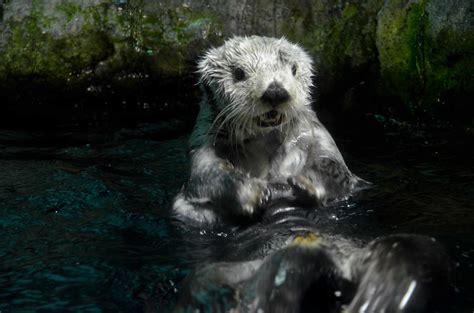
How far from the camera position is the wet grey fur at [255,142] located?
429 centimetres

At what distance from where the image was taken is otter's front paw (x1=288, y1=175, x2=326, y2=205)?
4.37 meters

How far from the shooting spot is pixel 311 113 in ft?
15.9

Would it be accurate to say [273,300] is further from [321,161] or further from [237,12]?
[237,12]

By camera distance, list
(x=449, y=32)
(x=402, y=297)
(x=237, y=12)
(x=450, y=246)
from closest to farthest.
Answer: (x=402, y=297) < (x=450, y=246) < (x=449, y=32) < (x=237, y=12)

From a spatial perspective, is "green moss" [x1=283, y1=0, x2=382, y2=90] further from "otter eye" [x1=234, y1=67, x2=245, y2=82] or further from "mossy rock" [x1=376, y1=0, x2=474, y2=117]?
"otter eye" [x1=234, y1=67, x2=245, y2=82]

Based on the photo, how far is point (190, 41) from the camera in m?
7.13

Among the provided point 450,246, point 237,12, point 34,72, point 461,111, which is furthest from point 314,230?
point 34,72

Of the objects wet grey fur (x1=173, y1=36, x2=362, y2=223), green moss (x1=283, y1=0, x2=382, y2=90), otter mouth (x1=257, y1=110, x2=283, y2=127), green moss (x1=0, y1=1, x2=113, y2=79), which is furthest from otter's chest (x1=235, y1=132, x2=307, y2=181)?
green moss (x1=0, y1=1, x2=113, y2=79)

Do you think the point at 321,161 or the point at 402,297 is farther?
the point at 321,161

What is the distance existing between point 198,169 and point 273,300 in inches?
63.8

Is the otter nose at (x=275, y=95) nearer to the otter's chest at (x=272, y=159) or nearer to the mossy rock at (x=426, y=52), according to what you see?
the otter's chest at (x=272, y=159)

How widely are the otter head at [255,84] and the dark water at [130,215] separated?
693 mm

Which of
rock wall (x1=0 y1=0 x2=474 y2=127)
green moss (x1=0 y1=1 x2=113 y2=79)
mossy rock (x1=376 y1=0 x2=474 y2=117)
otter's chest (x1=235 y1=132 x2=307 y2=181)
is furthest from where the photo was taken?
green moss (x1=0 y1=1 x2=113 y2=79)

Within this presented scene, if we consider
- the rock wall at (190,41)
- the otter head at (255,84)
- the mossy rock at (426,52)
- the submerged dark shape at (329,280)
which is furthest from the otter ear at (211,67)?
the mossy rock at (426,52)
